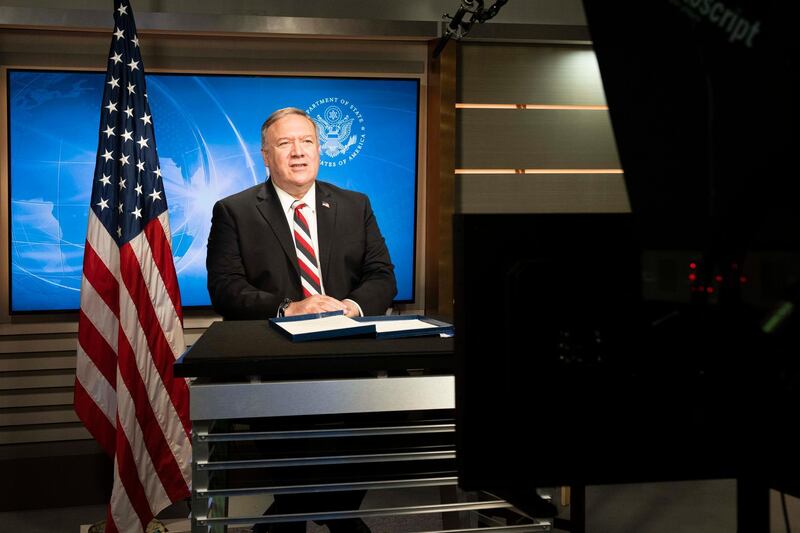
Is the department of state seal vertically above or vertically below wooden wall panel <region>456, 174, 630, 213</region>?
above

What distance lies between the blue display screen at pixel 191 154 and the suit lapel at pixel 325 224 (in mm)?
775

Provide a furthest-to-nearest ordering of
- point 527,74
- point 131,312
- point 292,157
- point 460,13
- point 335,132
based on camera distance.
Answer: point 527,74 → point 335,132 → point 131,312 → point 292,157 → point 460,13

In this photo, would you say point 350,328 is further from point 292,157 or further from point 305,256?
point 292,157

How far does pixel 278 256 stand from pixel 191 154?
43.8 inches

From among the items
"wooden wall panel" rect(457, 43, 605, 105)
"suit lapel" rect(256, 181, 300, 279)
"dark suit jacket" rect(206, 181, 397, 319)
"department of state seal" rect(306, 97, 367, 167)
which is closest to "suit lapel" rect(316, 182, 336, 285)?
"dark suit jacket" rect(206, 181, 397, 319)

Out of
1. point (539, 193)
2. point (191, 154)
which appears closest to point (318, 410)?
point (191, 154)

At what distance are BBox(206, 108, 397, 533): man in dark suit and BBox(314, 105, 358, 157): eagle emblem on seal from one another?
0.69 meters

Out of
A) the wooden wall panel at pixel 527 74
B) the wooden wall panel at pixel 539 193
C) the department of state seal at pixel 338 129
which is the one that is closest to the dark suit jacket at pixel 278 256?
the department of state seal at pixel 338 129

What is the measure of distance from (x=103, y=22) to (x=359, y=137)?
132cm

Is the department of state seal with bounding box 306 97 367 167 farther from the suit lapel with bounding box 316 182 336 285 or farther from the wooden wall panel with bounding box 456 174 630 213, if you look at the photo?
the suit lapel with bounding box 316 182 336 285

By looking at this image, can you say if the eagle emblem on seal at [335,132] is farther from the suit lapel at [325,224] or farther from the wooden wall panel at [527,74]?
the suit lapel at [325,224]

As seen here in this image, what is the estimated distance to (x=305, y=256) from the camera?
9.87ft

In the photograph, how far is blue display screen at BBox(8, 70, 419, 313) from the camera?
11.7ft

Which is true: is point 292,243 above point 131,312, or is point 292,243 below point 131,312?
above
